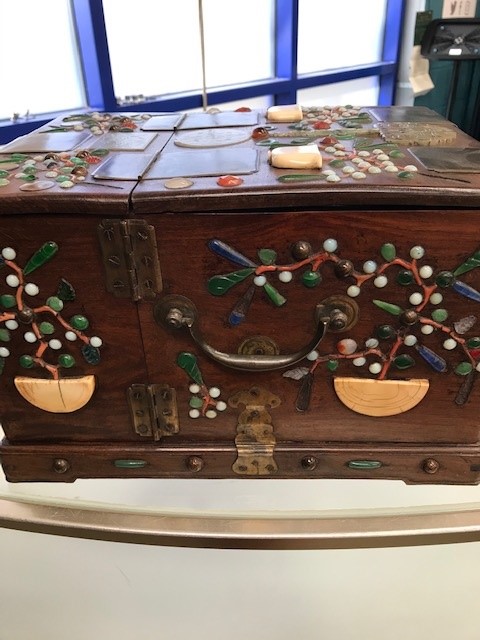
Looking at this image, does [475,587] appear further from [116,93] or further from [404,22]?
[404,22]

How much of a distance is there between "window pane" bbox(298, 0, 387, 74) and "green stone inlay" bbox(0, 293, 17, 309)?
1755mm

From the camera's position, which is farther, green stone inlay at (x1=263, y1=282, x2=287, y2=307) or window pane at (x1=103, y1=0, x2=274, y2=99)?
window pane at (x1=103, y1=0, x2=274, y2=99)

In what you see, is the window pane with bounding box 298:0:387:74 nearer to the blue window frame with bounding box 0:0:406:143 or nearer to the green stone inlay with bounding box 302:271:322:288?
the blue window frame with bounding box 0:0:406:143

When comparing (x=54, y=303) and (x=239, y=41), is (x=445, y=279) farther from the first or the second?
(x=239, y=41)

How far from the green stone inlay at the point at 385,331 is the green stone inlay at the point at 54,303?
347mm

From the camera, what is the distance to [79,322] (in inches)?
24.3

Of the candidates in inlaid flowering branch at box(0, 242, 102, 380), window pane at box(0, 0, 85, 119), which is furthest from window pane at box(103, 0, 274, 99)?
inlaid flowering branch at box(0, 242, 102, 380)

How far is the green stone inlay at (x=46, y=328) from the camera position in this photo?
62 cm

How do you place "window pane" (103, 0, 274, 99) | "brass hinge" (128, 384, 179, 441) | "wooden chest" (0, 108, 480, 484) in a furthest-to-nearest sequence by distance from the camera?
"window pane" (103, 0, 274, 99), "brass hinge" (128, 384, 179, 441), "wooden chest" (0, 108, 480, 484)

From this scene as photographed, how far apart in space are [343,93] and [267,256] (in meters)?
1.88

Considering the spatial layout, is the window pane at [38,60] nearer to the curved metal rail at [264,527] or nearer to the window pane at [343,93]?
the window pane at [343,93]

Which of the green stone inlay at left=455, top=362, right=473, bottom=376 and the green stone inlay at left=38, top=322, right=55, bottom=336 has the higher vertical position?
the green stone inlay at left=38, top=322, right=55, bottom=336

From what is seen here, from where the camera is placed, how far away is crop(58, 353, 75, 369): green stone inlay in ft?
2.10

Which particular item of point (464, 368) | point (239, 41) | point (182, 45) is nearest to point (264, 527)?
point (464, 368)
